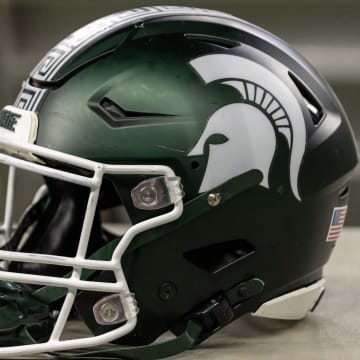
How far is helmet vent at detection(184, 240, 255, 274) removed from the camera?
2.75ft

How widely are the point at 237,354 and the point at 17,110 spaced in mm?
381

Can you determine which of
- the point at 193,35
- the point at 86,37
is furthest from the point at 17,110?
the point at 193,35

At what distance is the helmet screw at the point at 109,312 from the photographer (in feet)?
2.62

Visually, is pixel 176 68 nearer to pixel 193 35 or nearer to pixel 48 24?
pixel 193 35

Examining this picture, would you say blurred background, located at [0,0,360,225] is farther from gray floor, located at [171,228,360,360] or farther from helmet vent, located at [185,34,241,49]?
helmet vent, located at [185,34,241,49]

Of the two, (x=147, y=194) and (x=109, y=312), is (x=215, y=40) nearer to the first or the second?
(x=147, y=194)

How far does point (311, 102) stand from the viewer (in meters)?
0.89

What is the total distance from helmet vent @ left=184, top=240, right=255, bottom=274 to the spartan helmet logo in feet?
0.27

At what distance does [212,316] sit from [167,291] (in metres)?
0.06

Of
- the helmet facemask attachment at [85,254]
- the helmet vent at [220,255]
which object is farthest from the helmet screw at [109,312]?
the helmet vent at [220,255]

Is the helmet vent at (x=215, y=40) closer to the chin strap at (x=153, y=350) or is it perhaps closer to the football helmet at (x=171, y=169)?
the football helmet at (x=171, y=169)

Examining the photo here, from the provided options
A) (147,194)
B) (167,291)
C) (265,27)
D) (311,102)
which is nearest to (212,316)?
(167,291)

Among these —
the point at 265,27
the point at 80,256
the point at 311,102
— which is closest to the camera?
the point at 80,256

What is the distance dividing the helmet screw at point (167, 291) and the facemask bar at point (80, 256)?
4 centimetres
